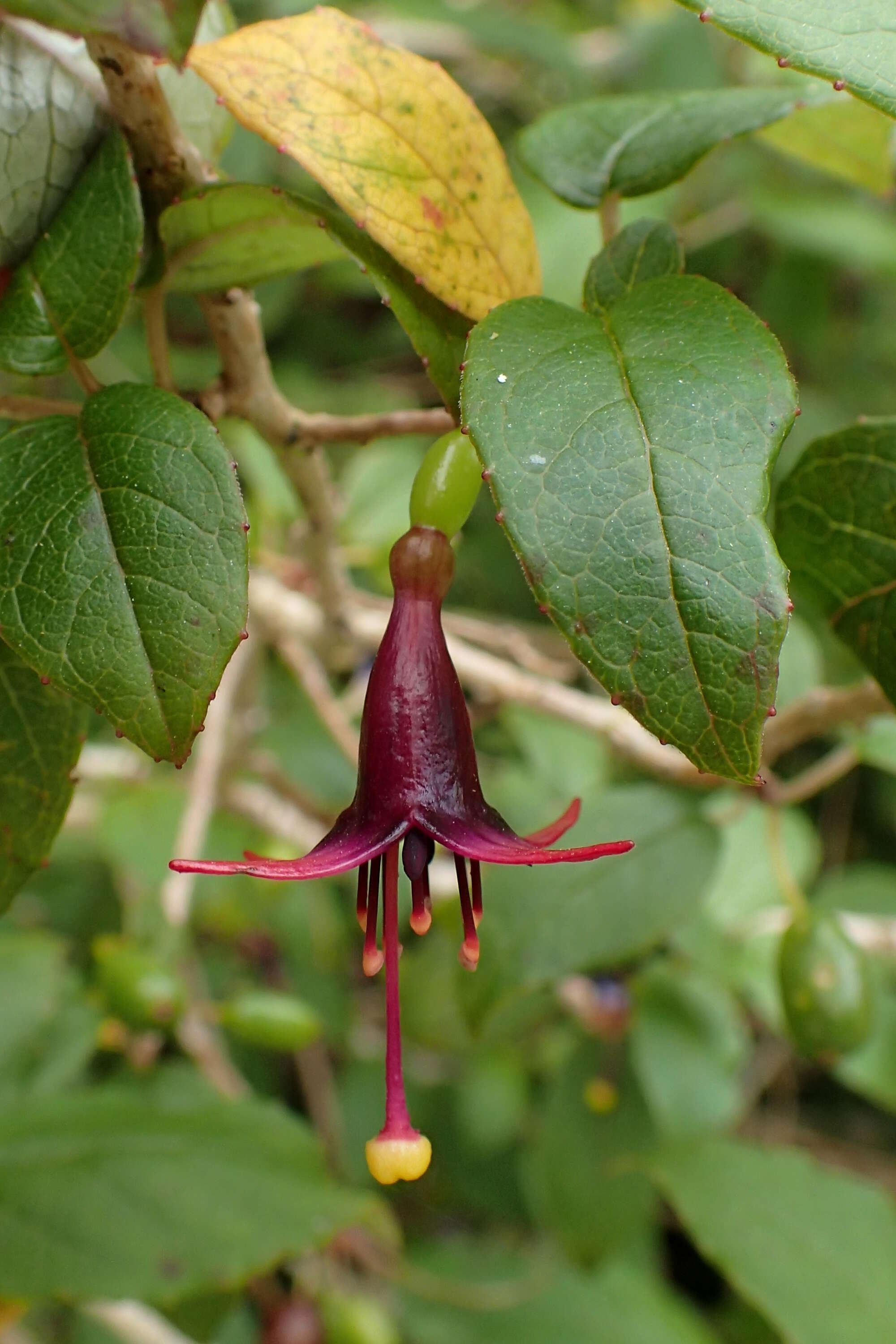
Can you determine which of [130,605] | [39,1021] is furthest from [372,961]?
[39,1021]

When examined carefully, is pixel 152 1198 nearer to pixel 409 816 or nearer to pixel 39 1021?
pixel 39 1021

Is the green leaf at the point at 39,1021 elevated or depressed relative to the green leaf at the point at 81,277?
depressed

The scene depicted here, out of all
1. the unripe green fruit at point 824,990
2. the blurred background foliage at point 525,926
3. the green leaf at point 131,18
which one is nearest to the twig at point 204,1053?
the blurred background foliage at point 525,926

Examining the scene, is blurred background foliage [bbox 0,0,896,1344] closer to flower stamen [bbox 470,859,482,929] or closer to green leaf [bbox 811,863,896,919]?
green leaf [bbox 811,863,896,919]

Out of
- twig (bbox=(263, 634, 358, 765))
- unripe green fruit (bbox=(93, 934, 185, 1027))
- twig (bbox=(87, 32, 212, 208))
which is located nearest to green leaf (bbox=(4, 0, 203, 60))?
twig (bbox=(87, 32, 212, 208))

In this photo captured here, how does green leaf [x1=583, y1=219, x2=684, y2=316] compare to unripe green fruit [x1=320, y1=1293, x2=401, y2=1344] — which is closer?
green leaf [x1=583, y1=219, x2=684, y2=316]

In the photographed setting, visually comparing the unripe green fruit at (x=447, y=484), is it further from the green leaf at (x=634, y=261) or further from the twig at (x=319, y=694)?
the twig at (x=319, y=694)
